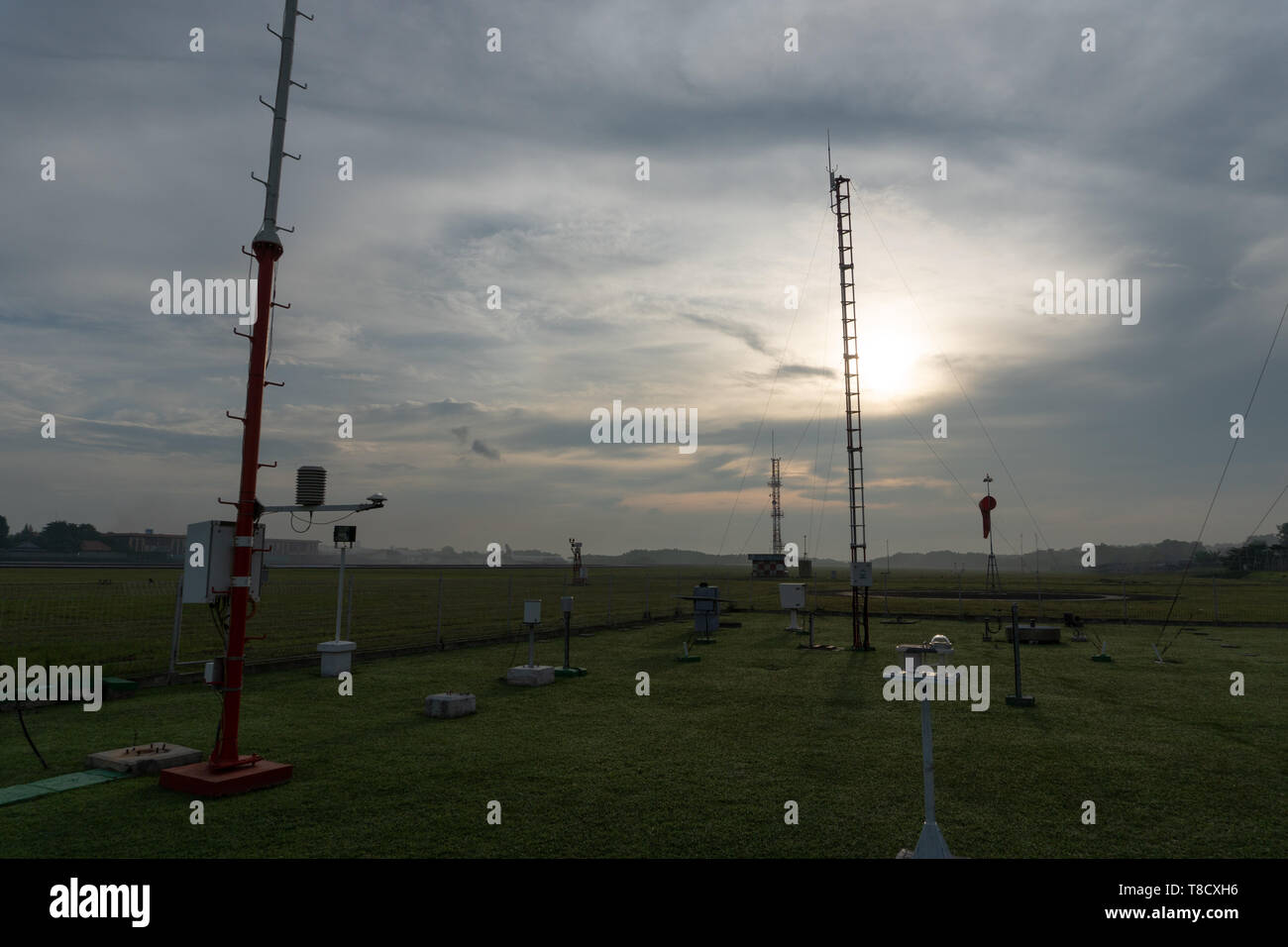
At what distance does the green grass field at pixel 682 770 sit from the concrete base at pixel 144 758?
1.10 ft

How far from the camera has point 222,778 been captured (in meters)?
7.61

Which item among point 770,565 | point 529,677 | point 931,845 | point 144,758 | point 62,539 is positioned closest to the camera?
point 931,845

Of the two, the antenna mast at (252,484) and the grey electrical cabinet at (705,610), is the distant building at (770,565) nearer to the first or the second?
the grey electrical cabinet at (705,610)

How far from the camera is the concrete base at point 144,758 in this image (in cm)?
829

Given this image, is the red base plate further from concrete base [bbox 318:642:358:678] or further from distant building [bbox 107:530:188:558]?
distant building [bbox 107:530:188:558]

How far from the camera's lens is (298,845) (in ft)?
20.2

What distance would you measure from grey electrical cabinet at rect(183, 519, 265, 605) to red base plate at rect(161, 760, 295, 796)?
1842mm

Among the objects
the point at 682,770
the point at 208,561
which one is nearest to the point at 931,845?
the point at 682,770

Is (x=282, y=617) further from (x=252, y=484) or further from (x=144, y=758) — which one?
(x=252, y=484)

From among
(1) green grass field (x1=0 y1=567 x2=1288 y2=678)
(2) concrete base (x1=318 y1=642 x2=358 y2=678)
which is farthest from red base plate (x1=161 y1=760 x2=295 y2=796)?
(1) green grass field (x1=0 y1=567 x2=1288 y2=678)

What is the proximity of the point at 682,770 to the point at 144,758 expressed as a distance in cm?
627

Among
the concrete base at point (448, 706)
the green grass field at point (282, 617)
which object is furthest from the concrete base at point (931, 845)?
the green grass field at point (282, 617)

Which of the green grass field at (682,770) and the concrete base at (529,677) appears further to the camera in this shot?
the concrete base at (529,677)
